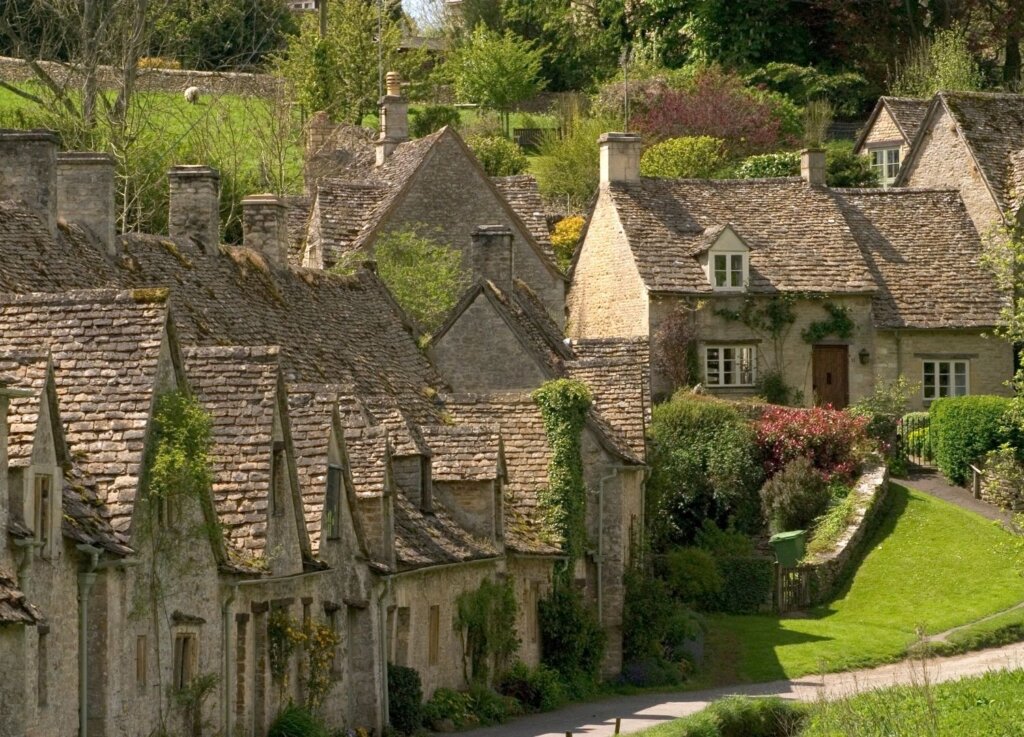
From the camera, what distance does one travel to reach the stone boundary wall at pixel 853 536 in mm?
57750

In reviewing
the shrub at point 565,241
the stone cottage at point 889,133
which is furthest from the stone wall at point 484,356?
the stone cottage at point 889,133

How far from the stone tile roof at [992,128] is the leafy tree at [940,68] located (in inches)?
491

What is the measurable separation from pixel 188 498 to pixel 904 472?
37.7m

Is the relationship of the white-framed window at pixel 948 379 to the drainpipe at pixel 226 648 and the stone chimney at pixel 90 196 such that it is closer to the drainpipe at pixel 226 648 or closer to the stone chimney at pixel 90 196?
the stone chimney at pixel 90 196

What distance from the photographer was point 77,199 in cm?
4016

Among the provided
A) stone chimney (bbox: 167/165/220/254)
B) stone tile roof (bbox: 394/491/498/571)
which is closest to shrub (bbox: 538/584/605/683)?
stone tile roof (bbox: 394/491/498/571)

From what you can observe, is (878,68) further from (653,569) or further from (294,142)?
(653,569)

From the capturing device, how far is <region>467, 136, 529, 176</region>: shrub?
8944cm

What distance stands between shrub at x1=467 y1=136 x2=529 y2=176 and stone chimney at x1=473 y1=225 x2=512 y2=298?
34.3 m

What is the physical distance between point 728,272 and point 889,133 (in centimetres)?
1806

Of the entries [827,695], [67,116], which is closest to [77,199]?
[827,695]

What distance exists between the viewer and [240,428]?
34000mm

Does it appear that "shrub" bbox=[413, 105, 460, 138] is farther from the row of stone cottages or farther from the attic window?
the attic window

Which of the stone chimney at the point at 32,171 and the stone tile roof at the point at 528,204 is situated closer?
the stone chimney at the point at 32,171
